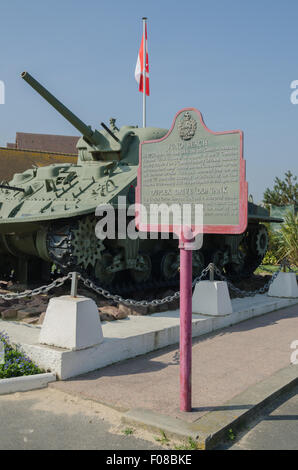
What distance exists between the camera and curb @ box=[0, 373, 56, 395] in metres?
4.92

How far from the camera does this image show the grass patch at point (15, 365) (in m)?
5.21

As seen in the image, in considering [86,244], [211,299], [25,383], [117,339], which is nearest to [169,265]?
[86,244]

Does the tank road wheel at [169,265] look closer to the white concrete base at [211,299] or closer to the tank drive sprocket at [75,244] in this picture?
the tank drive sprocket at [75,244]

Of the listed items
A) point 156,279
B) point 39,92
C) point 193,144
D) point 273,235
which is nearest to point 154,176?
point 193,144

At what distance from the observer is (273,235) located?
2036 cm

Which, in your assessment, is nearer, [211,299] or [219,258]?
[211,299]

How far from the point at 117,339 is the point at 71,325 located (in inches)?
31.2

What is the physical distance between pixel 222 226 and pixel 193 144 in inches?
32.2

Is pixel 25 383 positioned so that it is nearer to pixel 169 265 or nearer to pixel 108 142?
pixel 169 265

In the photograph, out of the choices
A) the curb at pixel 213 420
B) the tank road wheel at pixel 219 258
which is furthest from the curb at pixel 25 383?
the tank road wheel at pixel 219 258

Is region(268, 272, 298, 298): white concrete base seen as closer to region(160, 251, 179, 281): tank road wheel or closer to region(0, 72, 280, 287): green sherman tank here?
region(0, 72, 280, 287): green sherman tank

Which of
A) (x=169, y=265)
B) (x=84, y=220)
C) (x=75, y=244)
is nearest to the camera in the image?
(x=75, y=244)

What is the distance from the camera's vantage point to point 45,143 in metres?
33.1
